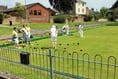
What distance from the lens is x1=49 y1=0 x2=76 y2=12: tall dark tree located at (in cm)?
6507

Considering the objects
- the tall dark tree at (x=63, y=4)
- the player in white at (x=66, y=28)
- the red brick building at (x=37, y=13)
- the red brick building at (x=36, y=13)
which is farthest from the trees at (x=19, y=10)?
the tall dark tree at (x=63, y=4)

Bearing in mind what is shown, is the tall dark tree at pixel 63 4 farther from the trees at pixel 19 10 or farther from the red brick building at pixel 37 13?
the trees at pixel 19 10

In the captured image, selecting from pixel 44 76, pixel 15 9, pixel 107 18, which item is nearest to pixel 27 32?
pixel 44 76

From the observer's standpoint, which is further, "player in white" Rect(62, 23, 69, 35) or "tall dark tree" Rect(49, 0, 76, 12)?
"tall dark tree" Rect(49, 0, 76, 12)

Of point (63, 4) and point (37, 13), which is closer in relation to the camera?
point (37, 13)

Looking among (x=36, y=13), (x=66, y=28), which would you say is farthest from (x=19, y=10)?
(x=66, y=28)

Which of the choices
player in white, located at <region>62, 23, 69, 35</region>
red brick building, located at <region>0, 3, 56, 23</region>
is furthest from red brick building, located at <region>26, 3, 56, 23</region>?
player in white, located at <region>62, 23, 69, 35</region>

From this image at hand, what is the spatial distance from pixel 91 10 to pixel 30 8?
62651 mm

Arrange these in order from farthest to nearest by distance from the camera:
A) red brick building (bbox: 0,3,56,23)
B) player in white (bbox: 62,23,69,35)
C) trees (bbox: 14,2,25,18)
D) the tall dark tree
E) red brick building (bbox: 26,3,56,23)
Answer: the tall dark tree < red brick building (bbox: 26,3,56,23) < red brick building (bbox: 0,3,56,23) < trees (bbox: 14,2,25,18) < player in white (bbox: 62,23,69,35)

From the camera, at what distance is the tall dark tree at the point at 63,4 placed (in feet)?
214

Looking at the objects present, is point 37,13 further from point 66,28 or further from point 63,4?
point 66,28

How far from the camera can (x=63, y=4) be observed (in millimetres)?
66188

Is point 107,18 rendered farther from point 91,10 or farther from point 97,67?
point 97,67

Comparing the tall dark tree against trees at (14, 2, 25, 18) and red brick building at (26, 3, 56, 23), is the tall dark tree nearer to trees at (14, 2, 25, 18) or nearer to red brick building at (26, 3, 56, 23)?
red brick building at (26, 3, 56, 23)
